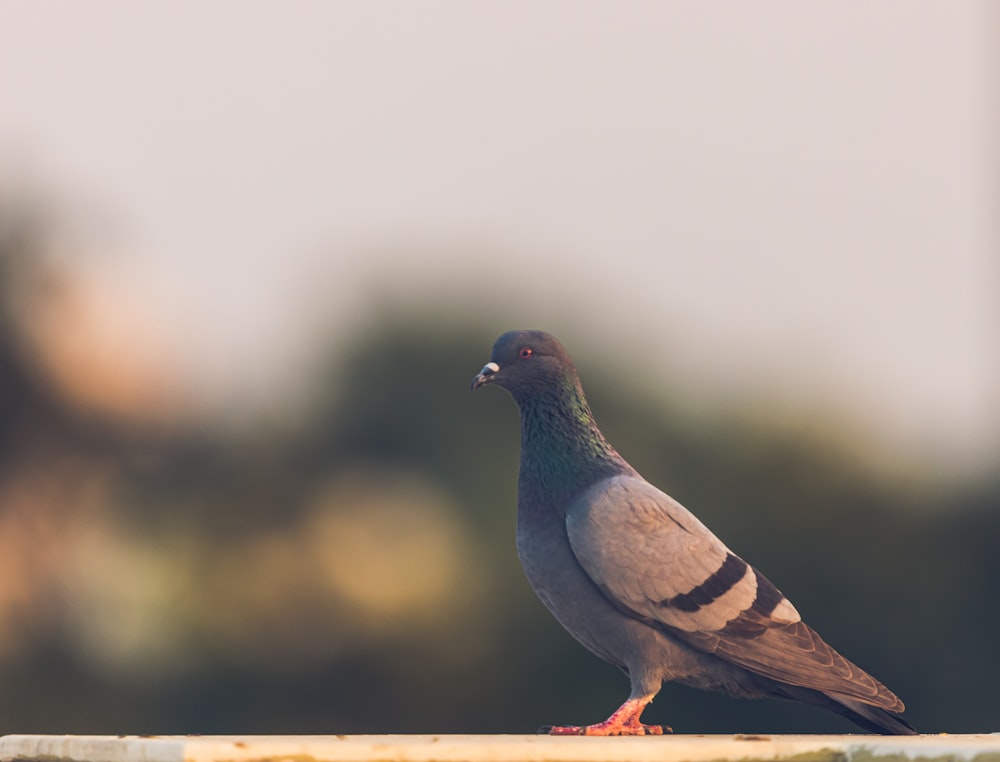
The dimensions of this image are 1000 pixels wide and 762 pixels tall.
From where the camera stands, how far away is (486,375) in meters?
6.29

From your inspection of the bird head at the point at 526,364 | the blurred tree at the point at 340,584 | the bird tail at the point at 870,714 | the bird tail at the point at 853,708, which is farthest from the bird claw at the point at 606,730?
the blurred tree at the point at 340,584

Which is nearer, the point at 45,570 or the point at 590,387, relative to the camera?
the point at 45,570

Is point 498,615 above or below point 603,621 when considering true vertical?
below

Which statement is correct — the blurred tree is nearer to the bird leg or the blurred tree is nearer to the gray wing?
the gray wing

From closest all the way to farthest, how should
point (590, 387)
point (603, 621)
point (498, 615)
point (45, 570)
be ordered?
point (603, 621), point (45, 570), point (498, 615), point (590, 387)

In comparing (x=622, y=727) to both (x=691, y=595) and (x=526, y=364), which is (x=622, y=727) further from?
(x=526, y=364)

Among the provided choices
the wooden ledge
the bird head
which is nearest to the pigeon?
the bird head

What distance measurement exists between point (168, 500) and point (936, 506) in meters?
14.4

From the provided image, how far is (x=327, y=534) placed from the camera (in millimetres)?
26141

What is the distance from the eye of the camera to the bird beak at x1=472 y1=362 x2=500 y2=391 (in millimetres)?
6219

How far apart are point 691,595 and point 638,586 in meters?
0.24

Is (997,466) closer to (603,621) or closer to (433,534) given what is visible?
(433,534)

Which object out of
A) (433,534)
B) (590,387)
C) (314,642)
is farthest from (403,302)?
(314,642)

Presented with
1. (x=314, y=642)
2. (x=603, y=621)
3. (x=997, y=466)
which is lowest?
(x=314, y=642)
